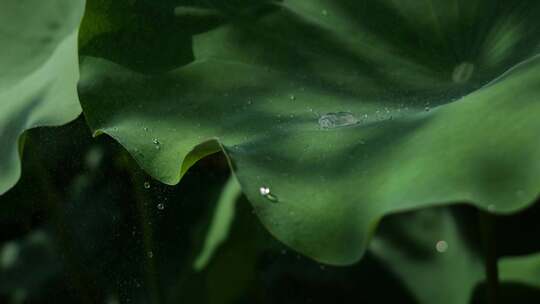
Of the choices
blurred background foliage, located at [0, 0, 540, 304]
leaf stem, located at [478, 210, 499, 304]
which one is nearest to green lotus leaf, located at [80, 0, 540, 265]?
leaf stem, located at [478, 210, 499, 304]

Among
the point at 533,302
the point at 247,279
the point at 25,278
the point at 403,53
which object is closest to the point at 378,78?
the point at 403,53

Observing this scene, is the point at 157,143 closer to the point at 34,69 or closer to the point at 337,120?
the point at 337,120

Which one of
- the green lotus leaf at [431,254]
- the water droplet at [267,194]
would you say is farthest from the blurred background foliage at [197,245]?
the water droplet at [267,194]

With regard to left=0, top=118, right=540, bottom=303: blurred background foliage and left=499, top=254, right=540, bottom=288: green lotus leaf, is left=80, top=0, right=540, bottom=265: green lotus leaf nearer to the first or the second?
left=0, top=118, right=540, bottom=303: blurred background foliage

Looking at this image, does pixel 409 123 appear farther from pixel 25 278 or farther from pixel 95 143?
pixel 25 278

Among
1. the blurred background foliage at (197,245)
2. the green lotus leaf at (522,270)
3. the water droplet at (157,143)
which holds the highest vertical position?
the water droplet at (157,143)

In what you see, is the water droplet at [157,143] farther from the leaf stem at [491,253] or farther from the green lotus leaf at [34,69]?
the leaf stem at [491,253]
